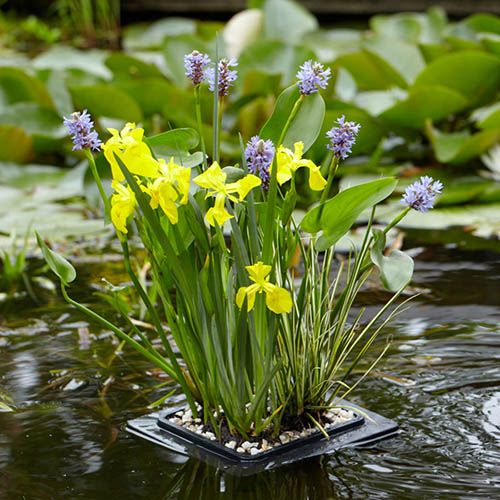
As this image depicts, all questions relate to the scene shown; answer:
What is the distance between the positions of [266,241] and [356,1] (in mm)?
6353

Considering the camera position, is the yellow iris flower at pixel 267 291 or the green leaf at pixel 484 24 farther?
the green leaf at pixel 484 24

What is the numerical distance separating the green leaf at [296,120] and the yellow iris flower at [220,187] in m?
0.18

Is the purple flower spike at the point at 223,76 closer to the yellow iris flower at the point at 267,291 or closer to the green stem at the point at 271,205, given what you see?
the green stem at the point at 271,205

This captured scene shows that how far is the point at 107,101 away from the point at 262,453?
2.39 metres

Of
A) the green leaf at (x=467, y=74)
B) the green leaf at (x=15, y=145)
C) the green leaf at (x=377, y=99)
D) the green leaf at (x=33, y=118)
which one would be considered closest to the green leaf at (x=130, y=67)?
the green leaf at (x=33, y=118)

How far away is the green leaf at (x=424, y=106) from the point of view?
3.51 m

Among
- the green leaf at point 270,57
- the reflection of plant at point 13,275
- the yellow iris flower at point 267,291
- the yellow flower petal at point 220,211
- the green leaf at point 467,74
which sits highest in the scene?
the yellow flower petal at point 220,211

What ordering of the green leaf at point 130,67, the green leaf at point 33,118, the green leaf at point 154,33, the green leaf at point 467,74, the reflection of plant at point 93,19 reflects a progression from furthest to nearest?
the reflection of plant at point 93,19, the green leaf at point 154,33, the green leaf at point 130,67, the green leaf at point 33,118, the green leaf at point 467,74

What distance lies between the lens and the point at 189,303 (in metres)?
1.66

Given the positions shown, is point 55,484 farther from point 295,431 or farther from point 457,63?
point 457,63

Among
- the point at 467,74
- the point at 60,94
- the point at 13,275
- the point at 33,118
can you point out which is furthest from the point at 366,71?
the point at 13,275

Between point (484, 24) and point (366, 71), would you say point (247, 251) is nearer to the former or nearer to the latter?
point (366, 71)

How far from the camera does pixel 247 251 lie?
1.69 m

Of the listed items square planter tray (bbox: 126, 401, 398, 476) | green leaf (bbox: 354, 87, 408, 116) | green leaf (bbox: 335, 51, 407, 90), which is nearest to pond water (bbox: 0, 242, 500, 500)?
square planter tray (bbox: 126, 401, 398, 476)
